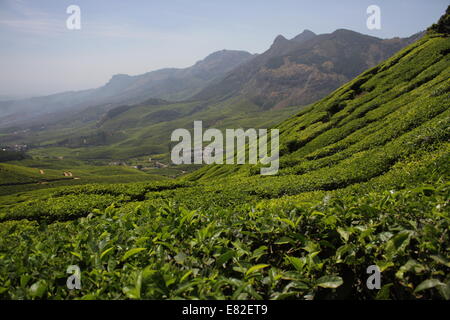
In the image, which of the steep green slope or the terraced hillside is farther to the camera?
the steep green slope

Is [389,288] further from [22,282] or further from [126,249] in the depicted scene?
[22,282]

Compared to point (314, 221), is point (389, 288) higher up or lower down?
lower down

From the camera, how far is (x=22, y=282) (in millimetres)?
4434

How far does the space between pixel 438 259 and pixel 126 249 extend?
17.7 feet

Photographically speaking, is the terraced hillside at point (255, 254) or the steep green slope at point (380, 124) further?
the steep green slope at point (380, 124)

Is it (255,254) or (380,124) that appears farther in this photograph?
(380,124)

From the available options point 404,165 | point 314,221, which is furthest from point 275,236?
point 404,165

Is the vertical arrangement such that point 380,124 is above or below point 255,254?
above

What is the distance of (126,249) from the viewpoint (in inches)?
221
